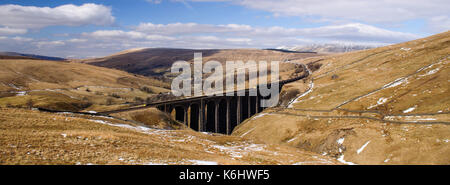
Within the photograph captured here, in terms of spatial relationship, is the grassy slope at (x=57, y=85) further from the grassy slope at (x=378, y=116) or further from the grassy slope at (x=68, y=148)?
the grassy slope at (x=378, y=116)

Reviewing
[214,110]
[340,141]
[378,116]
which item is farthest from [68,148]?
[214,110]

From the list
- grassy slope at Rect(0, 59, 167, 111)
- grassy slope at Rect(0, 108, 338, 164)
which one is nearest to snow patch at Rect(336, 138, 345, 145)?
grassy slope at Rect(0, 108, 338, 164)

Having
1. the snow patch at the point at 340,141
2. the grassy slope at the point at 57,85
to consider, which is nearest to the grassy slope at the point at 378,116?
the snow patch at the point at 340,141

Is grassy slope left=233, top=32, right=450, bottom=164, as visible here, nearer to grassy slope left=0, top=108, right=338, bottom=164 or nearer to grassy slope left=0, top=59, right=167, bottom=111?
grassy slope left=0, top=108, right=338, bottom=164
